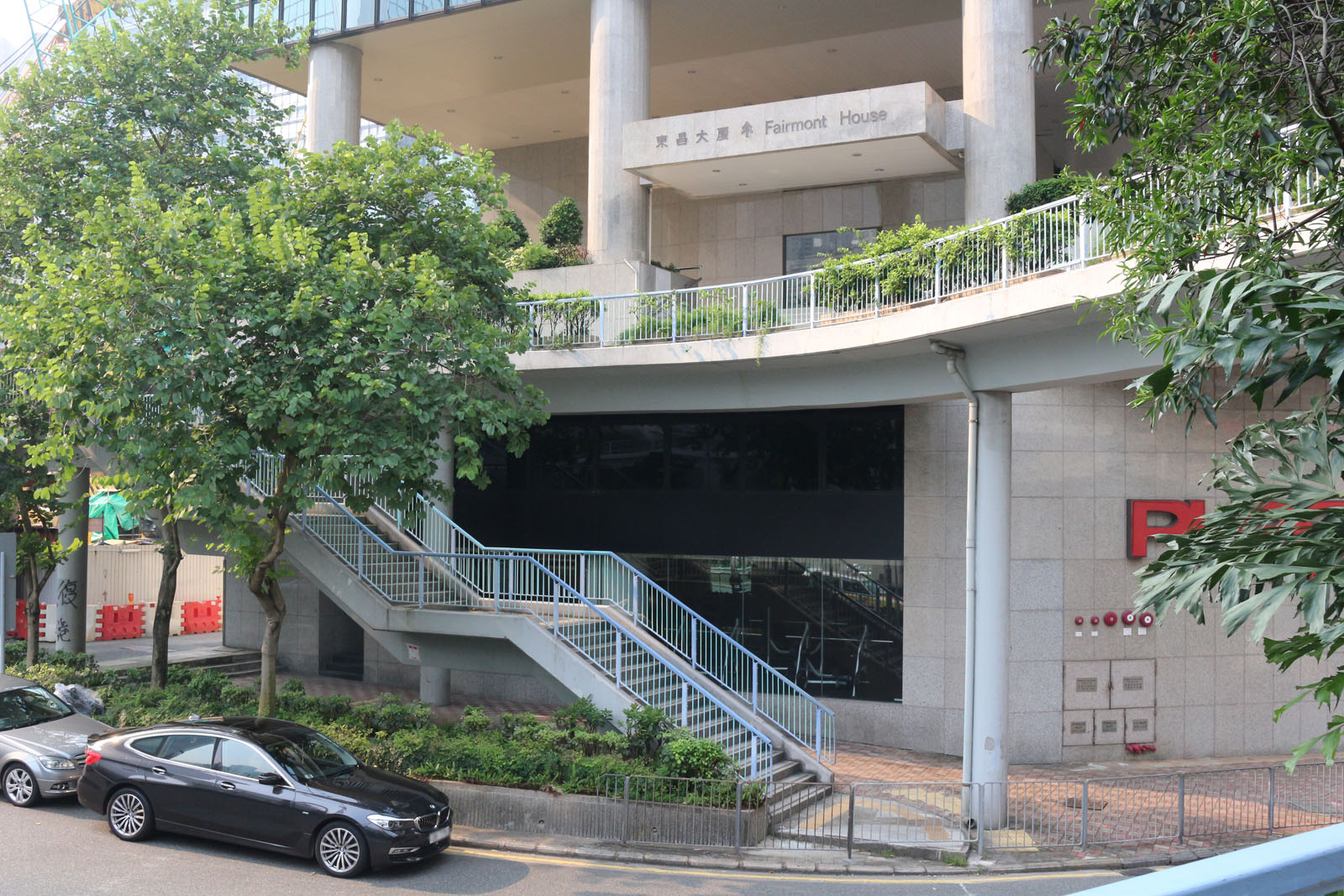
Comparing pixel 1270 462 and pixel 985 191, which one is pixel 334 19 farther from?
pixel 1270 462

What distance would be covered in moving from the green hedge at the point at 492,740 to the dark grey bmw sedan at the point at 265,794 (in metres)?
1.56

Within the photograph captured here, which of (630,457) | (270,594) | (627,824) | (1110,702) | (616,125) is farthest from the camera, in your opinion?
(616,125)

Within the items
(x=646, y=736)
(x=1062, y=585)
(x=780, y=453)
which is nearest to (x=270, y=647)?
(x=646, y=736)

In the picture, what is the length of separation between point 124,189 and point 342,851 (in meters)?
11.1

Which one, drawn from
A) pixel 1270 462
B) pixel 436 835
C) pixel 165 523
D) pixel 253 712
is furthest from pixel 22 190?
pixel 1270 462

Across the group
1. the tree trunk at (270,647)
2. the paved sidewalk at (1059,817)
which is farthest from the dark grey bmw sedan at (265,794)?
the tree trunk at (270,647)

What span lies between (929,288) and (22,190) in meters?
14.3

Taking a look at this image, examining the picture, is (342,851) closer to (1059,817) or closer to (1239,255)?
(1059,817)

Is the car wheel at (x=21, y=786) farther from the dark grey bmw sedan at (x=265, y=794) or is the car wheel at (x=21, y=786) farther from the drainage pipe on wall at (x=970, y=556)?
the drainage pipe on wall at (x=970, y=556)

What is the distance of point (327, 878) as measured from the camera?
11336 mm

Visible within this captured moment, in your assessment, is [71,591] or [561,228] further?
[71,591]

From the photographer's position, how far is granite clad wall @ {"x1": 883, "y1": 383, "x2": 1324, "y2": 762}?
18359mm

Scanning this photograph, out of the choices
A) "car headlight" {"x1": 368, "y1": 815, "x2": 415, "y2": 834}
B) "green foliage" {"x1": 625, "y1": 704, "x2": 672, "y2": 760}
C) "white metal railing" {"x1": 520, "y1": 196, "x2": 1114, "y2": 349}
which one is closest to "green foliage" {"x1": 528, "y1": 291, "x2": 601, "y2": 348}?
"white metal railing" {"x1": 520, "y1": 196, "x2": 1114, "y2": 349}

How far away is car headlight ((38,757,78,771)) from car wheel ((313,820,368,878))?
4.58m
